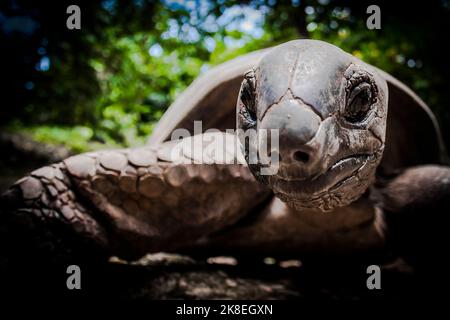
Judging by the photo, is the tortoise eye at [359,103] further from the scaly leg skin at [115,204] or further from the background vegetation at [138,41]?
the background vegetation at [138,41]

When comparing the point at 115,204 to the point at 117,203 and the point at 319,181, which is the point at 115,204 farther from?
the point at 319,181

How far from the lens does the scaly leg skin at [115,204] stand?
59.2 inches

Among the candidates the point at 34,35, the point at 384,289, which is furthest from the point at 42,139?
the point at 384,289

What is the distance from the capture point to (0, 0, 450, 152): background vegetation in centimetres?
345

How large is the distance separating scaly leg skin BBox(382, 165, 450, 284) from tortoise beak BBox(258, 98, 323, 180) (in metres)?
1.30

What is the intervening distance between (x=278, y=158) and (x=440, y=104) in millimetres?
3990

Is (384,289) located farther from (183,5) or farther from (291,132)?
(183,5)

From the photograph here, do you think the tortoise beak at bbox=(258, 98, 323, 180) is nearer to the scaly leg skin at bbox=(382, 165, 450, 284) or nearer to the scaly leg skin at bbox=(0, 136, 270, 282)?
the scaly leg skin at bbox=(0, 136, 270, 282)

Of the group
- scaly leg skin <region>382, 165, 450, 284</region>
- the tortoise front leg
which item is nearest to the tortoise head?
the tortoise front leg

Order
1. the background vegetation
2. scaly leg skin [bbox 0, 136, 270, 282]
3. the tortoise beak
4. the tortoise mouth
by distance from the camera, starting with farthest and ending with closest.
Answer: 1. the background vegetation
2. scaly leg skin [bbox 0, 136, 270, 282]
3. the tortoise mouth
4. the tortoise beak

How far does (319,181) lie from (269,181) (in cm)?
14

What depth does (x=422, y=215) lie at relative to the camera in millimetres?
1910

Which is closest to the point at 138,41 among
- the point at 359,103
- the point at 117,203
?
the point at 117,203

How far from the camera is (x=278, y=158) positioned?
2.88ft
